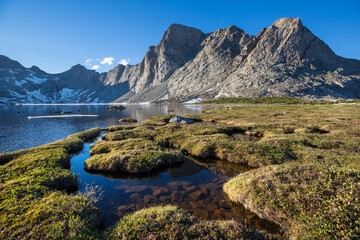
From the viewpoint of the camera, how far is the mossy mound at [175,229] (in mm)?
6377

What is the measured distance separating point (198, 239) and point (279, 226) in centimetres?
429

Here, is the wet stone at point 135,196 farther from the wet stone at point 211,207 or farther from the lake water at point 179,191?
the wet stone at point 211,207

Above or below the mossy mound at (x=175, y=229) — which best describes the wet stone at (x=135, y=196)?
below

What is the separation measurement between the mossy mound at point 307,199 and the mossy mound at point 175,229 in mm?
1588

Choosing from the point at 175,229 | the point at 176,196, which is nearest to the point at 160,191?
the point at 176,196

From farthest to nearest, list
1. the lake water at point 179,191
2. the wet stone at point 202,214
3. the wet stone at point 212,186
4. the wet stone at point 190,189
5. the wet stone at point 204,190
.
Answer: the wet stone at point 212,186
the wet stone at point 190,189
the wet stone at point 204,190
the lake water at point 179,191
the wet stone at point 202,214

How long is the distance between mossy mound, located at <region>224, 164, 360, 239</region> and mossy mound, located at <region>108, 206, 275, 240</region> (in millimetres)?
1588

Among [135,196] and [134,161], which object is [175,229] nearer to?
[135,196]

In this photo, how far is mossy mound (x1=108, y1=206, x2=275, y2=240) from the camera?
638 cm

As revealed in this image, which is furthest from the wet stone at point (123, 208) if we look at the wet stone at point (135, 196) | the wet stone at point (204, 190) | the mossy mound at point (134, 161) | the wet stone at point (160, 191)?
the wet stone at point (204, 190)

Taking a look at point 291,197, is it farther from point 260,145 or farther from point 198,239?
point 260,145

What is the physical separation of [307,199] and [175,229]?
610cm

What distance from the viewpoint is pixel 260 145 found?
1725cm

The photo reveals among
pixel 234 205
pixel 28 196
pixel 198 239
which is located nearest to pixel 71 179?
pixel 28 196
